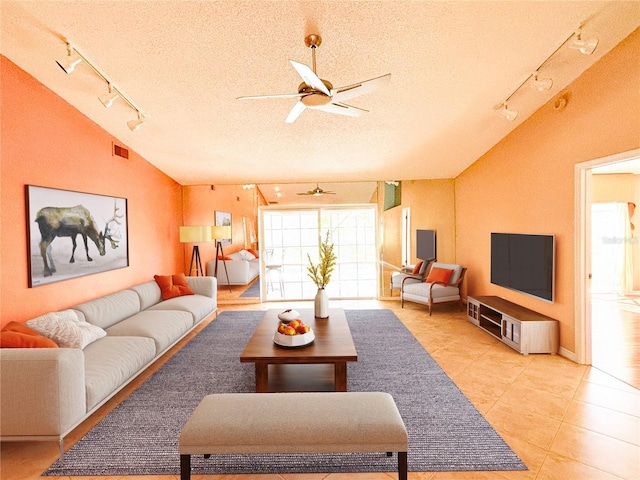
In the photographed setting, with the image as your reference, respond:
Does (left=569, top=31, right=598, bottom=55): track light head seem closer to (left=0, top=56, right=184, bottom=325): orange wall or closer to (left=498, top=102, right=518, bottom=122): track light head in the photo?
(left=498, top=102, right=518, bottom=122): track light head

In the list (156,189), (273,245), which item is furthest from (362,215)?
(156,189)

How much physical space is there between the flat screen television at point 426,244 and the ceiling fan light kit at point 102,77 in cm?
511

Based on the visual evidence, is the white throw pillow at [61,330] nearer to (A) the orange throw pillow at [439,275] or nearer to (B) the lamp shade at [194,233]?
(B) the lamp shade at [194,233]

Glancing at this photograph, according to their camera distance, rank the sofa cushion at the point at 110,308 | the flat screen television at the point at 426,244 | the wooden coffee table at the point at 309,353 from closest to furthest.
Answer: the wooden coffee table at the point at 309,353 → the sofa cushion at the point at 110,308 → the flat screen television at the point at 426,244

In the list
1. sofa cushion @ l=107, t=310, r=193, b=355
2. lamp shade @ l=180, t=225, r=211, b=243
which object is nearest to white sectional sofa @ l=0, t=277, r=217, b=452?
sofa cushion @ l=107, t=310, r=193, b=355

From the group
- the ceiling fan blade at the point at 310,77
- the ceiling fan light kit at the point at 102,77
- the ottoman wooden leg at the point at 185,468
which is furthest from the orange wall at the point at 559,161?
the ceiling fan light kit at the point at 102,77

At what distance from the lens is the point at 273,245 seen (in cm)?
713

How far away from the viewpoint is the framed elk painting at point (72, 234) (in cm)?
315

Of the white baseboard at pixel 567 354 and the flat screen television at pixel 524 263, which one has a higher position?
the flat screen television at pixel 524 263

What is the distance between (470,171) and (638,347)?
3352 mm

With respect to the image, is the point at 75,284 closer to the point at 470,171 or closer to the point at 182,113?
the point at 182,113

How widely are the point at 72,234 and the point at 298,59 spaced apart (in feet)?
10.2

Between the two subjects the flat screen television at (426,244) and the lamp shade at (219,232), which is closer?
the lamp shade at (219,232)

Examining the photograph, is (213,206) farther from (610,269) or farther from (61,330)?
(610,269)
